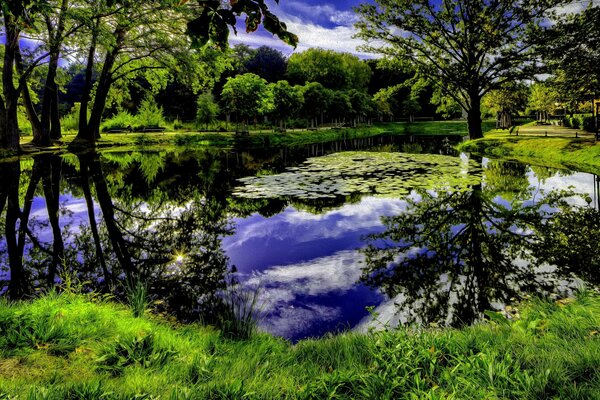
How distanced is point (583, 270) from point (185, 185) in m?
13.6

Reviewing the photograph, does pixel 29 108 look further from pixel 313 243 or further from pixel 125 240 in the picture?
pixel 313 243

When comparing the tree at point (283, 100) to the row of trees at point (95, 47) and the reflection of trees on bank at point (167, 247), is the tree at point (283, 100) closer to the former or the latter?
the row of trees at point (95, 47)

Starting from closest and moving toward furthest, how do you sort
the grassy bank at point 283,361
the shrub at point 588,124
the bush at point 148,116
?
the grassy bank at point 283,361, the shrub at point 588,124, the bush at point 148,116

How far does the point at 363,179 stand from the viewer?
16031 millimetres

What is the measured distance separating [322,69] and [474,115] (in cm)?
5660

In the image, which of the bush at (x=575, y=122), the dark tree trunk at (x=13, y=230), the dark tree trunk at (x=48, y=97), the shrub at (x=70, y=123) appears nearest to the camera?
the dark tree trunk at (x=13, y=230)

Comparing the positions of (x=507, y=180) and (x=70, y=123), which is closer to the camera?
(x=507, y=180)

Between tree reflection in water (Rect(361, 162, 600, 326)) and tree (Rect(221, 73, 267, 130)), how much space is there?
106ft

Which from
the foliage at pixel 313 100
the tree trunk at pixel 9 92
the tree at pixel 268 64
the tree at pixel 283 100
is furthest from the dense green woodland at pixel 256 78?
the tree at pixel 268 64

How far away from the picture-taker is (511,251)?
24.8 feet

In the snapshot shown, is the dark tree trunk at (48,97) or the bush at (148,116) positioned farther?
the bush at (148,116)

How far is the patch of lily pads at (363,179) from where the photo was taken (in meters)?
13.5

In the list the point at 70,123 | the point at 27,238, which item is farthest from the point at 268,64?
the point at 27,238

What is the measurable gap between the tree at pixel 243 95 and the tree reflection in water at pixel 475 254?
106 feet
